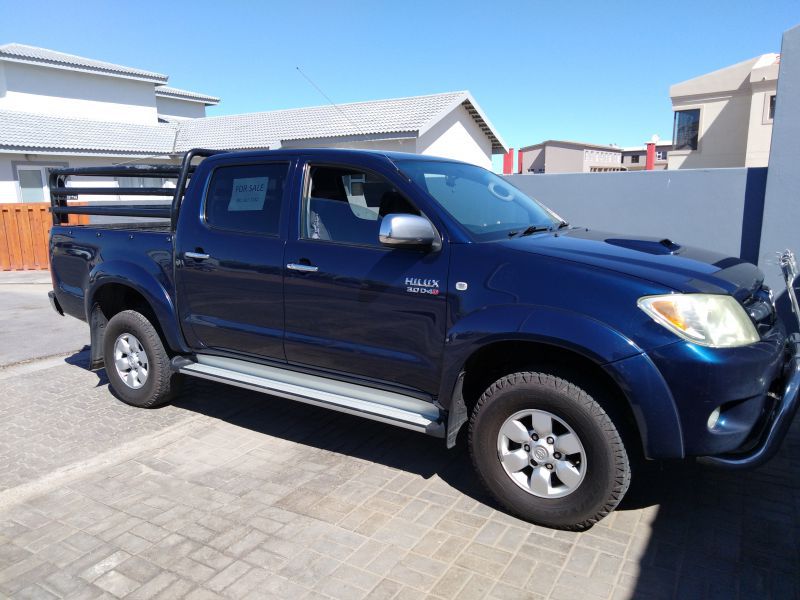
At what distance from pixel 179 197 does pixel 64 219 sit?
1.91 m

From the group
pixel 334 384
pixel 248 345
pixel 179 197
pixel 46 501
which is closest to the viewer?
pixel 46 501

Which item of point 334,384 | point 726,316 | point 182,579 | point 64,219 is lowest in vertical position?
point 182,579

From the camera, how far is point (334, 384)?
3984 mm

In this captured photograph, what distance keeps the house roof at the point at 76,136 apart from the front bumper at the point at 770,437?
841 inches

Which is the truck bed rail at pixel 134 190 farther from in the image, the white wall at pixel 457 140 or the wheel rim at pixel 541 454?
the white wall at pixel 457 140

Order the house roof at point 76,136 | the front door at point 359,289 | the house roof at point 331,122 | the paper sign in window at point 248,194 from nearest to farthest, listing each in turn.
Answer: the front door at point 359,289 < the paper sign in window at point 248,194 < the house roof at point 76,136 < the house roof at point 331,122

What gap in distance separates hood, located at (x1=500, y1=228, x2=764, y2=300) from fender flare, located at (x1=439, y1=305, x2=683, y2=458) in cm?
35

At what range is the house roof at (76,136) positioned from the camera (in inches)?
773

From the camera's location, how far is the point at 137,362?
5141 millimetres

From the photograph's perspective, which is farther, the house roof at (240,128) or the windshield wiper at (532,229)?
the house roof at (240,128)

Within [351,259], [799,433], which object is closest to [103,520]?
[351,259]

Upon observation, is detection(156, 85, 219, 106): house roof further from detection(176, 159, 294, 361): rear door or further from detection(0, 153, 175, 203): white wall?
detection(176, 159, 294, 361): rear door

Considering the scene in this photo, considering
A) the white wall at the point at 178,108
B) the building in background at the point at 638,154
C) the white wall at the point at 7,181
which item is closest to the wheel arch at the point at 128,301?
the white wall at the point at 7,181

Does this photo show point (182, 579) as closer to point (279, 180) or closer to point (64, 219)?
point (279, 180)
